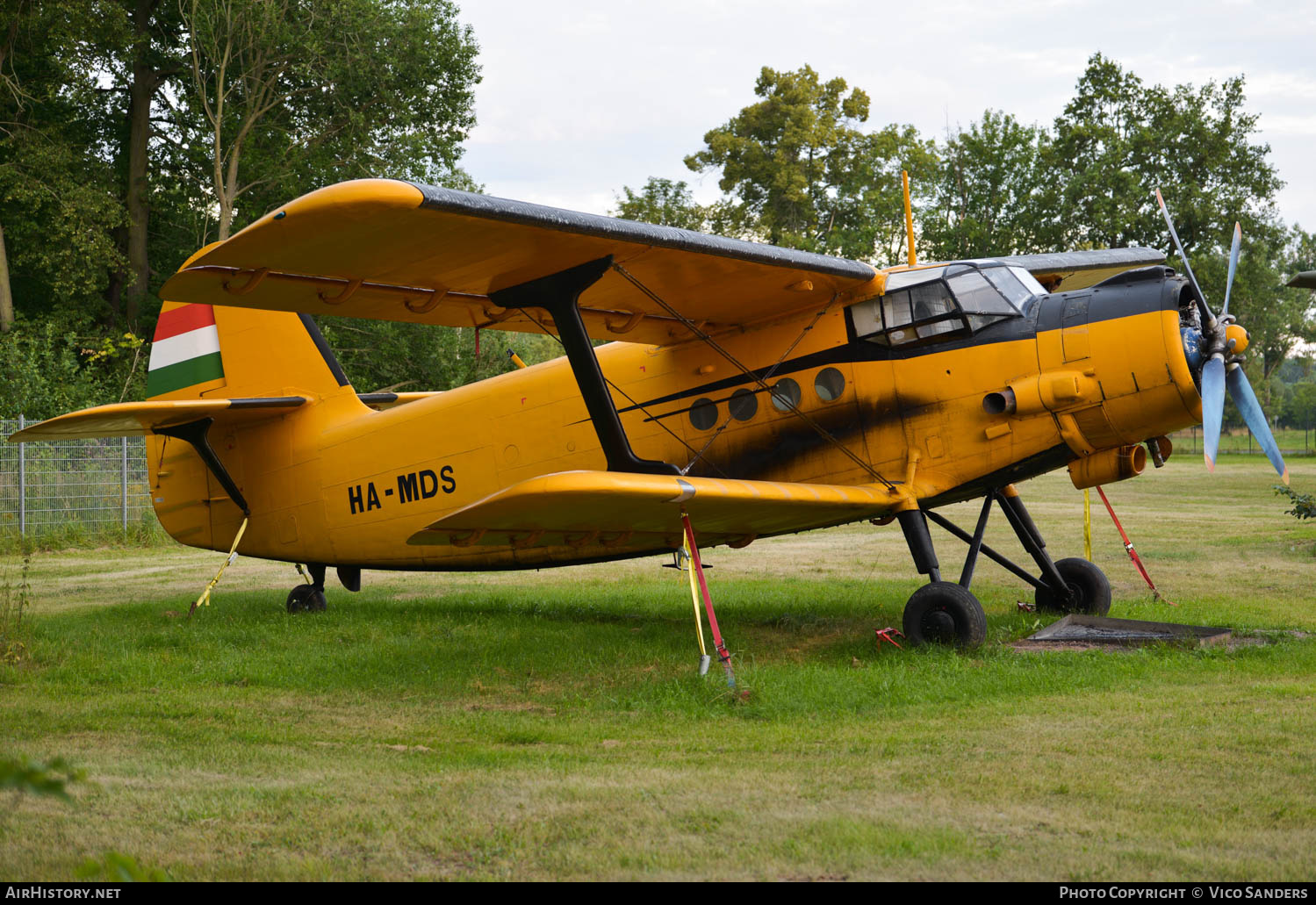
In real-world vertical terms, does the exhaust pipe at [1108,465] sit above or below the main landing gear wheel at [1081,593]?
above

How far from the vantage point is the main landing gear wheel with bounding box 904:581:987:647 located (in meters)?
7.62

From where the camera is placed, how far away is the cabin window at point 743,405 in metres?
Answer: 8.85

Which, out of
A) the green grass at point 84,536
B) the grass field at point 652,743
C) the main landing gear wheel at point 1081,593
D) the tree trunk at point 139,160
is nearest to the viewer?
the grass field at point 652,743

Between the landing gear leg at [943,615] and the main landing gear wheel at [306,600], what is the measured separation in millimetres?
6317

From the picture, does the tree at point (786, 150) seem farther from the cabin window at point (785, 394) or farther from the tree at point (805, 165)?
the cabin window at point (785, 394)

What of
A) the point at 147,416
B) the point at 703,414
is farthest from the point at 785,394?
the point at 147,416

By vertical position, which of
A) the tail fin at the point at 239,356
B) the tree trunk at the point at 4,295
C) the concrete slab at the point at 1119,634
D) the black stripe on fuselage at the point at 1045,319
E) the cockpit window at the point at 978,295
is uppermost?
the tree trunk at the point at 4,295

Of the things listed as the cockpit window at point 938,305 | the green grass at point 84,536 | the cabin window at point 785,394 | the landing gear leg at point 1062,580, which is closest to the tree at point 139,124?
the green grass at point 84,536

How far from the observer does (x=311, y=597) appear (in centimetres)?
1104

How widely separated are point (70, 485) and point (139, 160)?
15716 mm

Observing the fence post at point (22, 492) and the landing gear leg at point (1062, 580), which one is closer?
the landing gear leg at point (1062, 580)

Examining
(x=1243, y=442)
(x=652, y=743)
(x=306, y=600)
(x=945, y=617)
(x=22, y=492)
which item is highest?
(x=22, y=492)

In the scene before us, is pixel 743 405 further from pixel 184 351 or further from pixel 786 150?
pixel 786 150

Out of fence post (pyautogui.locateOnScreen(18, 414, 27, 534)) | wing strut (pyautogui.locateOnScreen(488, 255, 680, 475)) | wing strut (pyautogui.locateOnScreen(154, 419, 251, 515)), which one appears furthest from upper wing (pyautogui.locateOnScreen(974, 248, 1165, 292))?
fence post (pyautogui.locateOnScreen(18, 414, 27, 534))
